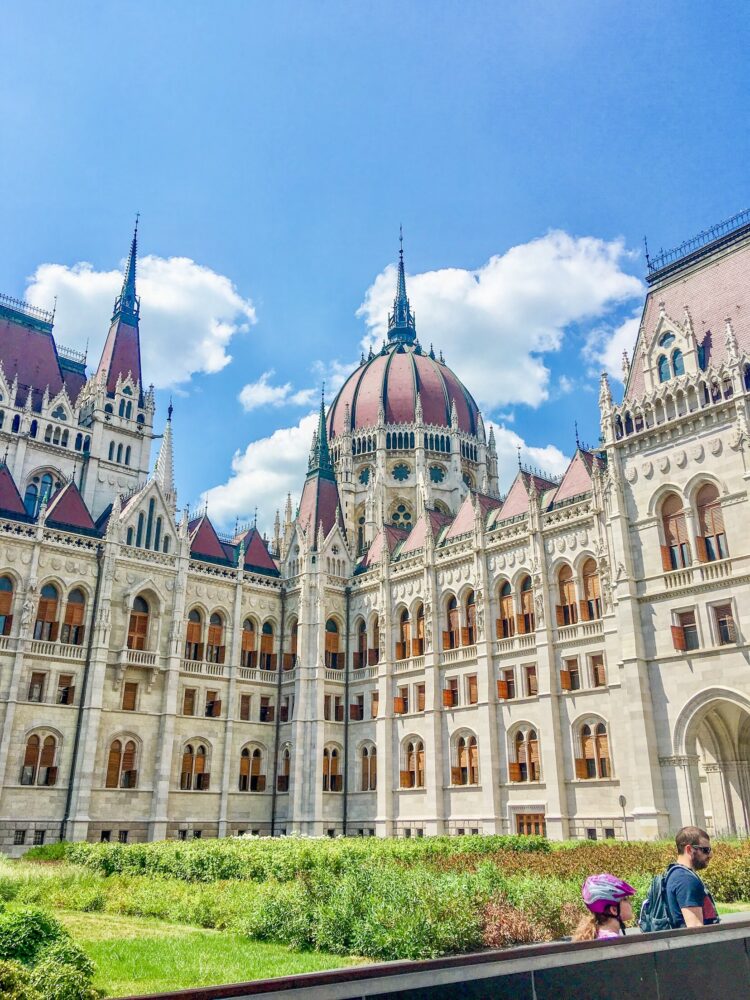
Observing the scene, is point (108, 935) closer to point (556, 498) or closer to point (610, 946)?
point (610, 946)

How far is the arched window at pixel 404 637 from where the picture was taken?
44.8m

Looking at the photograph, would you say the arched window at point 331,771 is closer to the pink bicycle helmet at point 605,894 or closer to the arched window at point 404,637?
the arched window at point 404,637

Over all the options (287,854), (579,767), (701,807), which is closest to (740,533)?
(701,807)

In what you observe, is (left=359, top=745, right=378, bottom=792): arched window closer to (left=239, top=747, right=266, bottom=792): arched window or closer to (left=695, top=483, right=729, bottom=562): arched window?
(left=239, top=747, right=266, bottom=792): arched window

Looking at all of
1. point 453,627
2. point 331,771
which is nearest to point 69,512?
point 331,771

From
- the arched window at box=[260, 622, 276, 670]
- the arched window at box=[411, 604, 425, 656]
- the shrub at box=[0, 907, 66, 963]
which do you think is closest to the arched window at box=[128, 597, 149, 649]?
the arched window at box=[260, 622, 276, 670]

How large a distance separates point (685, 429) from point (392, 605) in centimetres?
2041

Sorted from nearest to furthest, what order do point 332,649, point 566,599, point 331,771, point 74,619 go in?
point 566,599 < point 74,619 < point 331,771 < point 332,649

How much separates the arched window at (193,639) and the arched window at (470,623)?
582 inches

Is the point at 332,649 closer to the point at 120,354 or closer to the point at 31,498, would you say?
the point at 31,498

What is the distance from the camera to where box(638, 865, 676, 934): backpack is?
25.2ft

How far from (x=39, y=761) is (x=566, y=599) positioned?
2589 centimetres

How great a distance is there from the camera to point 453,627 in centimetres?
4253

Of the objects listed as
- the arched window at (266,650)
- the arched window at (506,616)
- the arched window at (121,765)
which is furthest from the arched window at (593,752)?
the arched window at (121,765)
